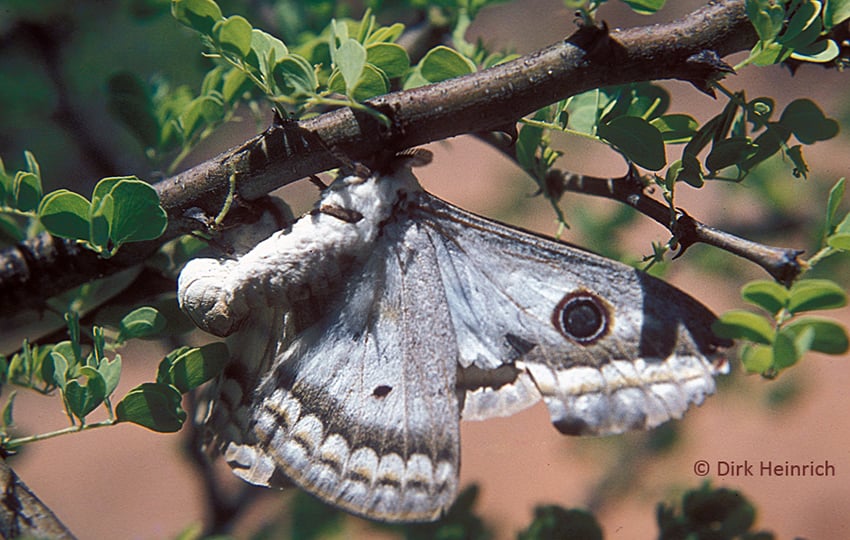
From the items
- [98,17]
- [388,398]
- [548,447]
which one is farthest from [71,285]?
[548,447]

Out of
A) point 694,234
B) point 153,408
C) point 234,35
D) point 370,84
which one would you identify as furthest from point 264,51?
point 694,234

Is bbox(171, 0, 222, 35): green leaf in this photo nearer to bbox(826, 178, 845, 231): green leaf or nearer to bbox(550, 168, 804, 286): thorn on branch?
bbox(550, 168, 804, 286): thorn on branch

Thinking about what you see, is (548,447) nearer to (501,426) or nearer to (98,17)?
(501,426)

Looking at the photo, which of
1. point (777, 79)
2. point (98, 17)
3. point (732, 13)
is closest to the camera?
point (732, 13)

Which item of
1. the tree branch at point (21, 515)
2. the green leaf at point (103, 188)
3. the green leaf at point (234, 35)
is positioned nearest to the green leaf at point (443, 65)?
the green leaf at point (234, 35)

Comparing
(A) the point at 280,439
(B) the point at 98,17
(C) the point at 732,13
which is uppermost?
(B) the point at 98,17

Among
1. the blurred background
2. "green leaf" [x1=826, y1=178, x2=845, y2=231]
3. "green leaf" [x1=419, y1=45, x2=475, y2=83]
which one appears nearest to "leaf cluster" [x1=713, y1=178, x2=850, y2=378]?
"green leaf" [x1=826, y1=178, x2=845, y2=231]

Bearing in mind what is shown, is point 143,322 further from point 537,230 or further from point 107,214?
point 537,230
